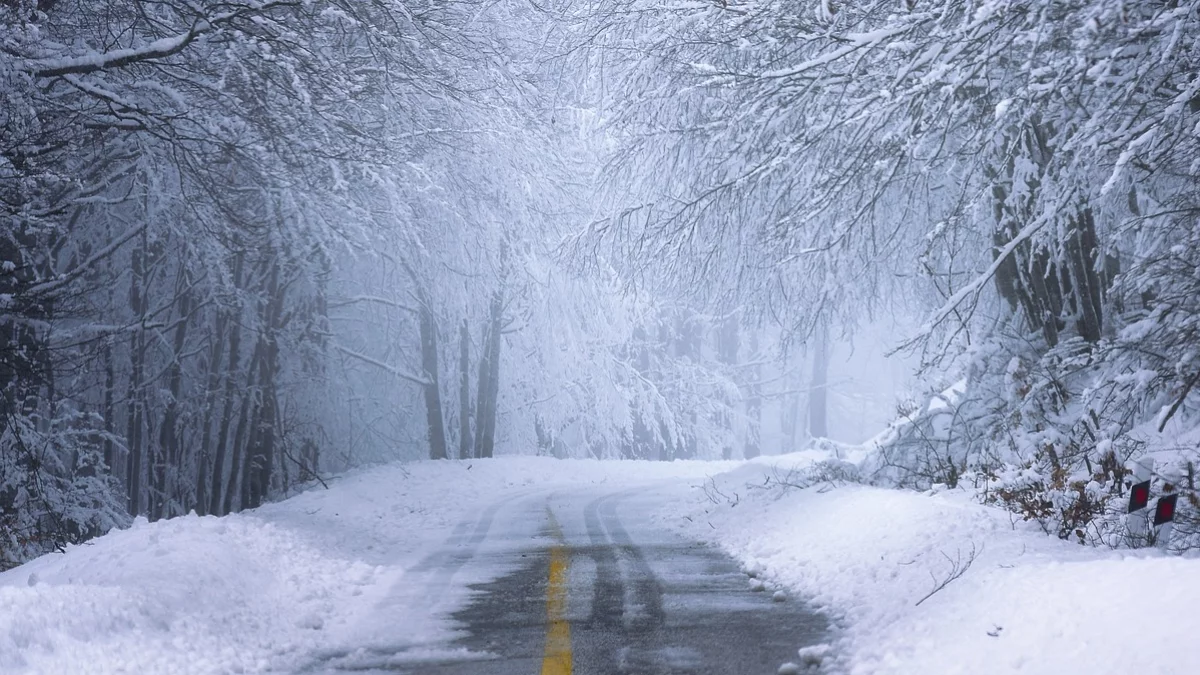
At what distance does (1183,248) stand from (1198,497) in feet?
6.35

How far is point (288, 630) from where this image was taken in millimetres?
7363

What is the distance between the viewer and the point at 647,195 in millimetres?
12742

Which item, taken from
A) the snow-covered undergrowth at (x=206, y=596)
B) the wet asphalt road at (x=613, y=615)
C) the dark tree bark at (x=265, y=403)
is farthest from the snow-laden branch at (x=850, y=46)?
the dark tree bark at (x=265, y=403)

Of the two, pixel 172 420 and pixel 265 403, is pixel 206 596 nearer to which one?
pixel 265 403

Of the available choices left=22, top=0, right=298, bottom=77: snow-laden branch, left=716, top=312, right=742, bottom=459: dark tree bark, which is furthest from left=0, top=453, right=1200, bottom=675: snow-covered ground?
left=716, top=312, right=742, bottom=459: dark tree bark

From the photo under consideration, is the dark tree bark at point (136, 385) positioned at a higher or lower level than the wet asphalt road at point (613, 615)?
higher

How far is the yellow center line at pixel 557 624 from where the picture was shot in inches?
240

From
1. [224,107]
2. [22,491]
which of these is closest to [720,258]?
[224,107]

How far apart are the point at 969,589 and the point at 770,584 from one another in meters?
2.54

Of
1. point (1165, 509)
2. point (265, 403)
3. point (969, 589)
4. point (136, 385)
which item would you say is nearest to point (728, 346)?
point (265, 403)

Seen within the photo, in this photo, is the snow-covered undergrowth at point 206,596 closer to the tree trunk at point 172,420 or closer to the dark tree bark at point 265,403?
the dark tree bark at point 265,403

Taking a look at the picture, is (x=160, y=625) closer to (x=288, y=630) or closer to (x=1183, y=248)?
(x=288, y=630)

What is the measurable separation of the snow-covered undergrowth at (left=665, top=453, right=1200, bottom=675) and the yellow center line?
Answer: 1654 mm

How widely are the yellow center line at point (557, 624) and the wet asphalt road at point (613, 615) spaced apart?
0.01 m
